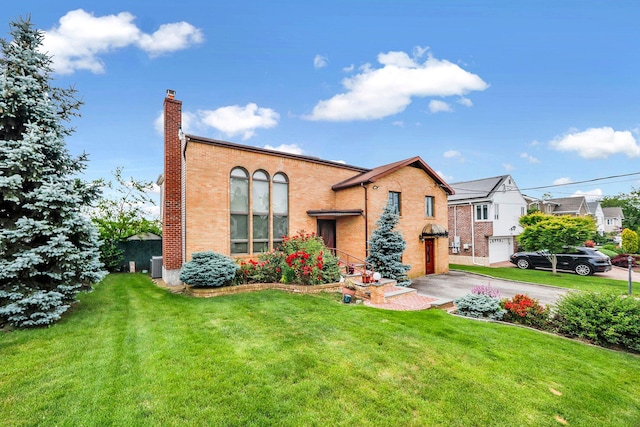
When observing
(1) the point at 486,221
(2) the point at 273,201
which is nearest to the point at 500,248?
(1) the point at 486,221

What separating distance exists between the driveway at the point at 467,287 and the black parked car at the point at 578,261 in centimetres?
689

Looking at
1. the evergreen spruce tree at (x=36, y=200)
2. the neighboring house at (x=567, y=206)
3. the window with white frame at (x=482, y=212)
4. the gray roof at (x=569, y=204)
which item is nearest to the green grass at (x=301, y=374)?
the evergreen spruce tree at (x=36, y=200)

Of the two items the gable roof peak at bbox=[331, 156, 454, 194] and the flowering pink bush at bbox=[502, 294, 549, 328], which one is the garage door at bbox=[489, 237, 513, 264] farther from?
the flowering pink bush at bbox=[502, 294, 549, 328]

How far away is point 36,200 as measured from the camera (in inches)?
243

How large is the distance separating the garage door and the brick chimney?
2241 centimetres

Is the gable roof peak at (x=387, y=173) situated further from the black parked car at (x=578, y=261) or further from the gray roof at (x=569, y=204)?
the gray roof at (x=569, y=204)

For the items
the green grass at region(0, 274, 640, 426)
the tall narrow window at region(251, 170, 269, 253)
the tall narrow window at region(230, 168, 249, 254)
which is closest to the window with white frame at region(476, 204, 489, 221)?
the green grass at region(0, 274, 640, 426)

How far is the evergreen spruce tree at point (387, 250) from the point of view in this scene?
12.3m

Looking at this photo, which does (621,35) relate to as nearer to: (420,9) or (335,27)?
(420,9)

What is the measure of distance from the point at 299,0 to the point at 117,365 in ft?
41.6

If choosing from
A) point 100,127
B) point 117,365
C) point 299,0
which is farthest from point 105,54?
point 117,365

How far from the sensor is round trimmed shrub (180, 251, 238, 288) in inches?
353

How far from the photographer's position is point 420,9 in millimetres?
11281

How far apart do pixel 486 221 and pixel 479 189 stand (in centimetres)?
331
